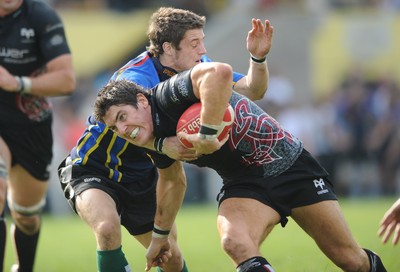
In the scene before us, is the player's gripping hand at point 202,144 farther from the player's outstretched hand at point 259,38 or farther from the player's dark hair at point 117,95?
the player's outstretched hand at point 259,38

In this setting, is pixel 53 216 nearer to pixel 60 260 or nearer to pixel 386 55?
pixel 60 260

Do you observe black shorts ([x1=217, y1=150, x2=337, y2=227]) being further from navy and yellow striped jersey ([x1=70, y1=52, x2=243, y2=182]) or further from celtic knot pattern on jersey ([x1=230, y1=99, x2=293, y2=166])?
navy and yellow striped jersey ([x1=70, y1=52, x2=243, y2=182])

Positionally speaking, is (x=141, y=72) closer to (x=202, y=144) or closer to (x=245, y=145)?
(x=245, y=145)

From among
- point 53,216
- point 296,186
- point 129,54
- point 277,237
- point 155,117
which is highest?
point 155,117

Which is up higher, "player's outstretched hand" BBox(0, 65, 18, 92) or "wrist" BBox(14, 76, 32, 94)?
"player's outstretched hand" BBox(0, 65, 18, 92)

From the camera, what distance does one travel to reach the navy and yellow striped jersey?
23.5 feet

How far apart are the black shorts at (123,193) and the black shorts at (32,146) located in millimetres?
1207

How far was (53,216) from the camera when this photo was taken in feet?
57.8

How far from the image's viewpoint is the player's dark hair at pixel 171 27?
23.5ft

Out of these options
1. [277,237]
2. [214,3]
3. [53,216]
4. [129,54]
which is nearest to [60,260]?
[277,237]

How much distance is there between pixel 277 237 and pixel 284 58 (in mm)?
8788

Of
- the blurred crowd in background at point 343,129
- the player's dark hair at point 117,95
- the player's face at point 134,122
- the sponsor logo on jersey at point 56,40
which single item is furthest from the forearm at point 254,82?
the blurred crowd in background at point 343,129

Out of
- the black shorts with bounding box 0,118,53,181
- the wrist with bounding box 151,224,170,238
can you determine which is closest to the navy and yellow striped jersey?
the wrist with bounding box 151,224,170,238

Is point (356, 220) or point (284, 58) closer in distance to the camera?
point (356, 220)
